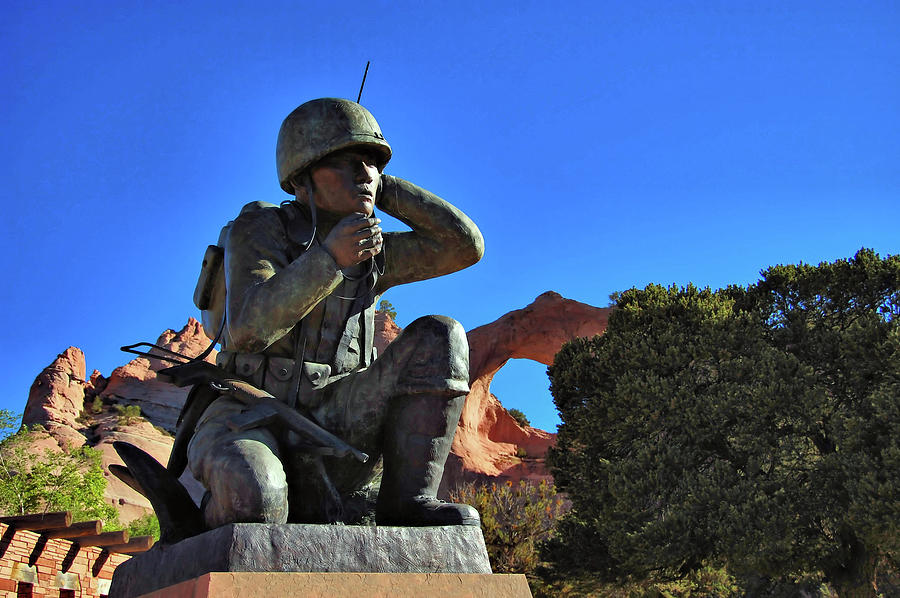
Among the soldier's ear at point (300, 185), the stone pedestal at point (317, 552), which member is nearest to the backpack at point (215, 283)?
the soldier's ear at point (300, 185)

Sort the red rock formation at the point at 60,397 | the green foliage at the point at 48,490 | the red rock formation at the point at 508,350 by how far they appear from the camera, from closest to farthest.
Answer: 1. the green foliage at the point at 48,490
2. the red rock formation at the point at 508,350
3. the red rock formation at the point at 60,397

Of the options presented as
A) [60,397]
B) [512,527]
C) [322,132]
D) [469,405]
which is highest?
[60,397]

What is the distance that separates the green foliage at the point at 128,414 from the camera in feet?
122

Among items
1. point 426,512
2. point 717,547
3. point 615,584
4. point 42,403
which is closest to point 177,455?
point 426,512

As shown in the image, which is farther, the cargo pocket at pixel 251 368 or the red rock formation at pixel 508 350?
the red rock formation at pixel 508 350

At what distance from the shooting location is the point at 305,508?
2.93 m

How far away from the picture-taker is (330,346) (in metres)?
3.24

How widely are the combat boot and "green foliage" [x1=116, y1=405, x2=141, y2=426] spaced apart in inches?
1456

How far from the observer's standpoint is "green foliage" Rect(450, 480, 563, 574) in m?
17.8

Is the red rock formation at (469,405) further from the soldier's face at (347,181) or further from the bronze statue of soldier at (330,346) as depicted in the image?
the soldier's face at (347,181)

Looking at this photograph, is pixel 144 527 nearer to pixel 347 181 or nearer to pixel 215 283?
pixel 215 283

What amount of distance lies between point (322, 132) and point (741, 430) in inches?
571

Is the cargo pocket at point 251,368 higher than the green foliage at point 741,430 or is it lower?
lower

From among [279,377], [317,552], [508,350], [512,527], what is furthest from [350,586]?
[508,350]
